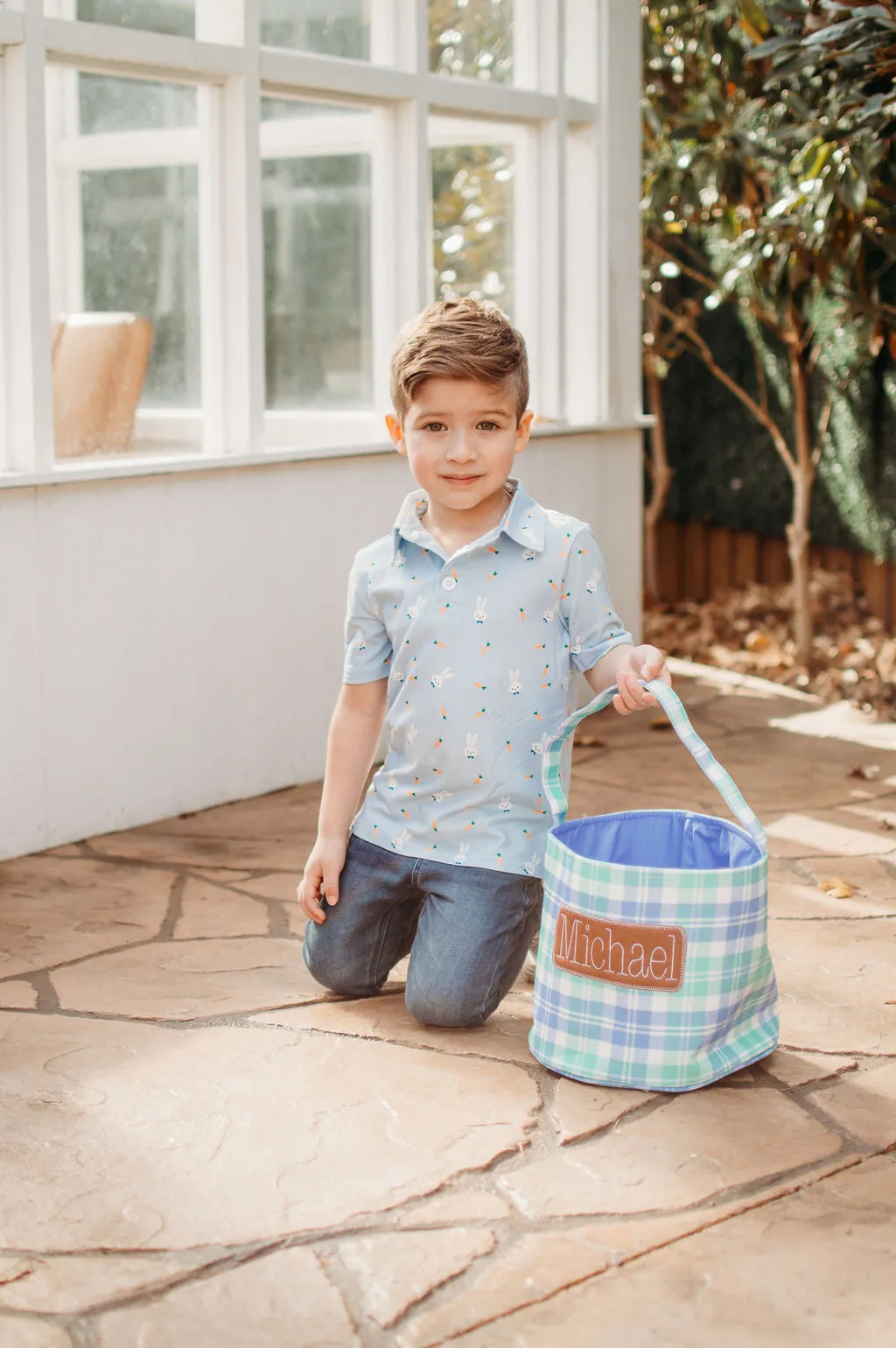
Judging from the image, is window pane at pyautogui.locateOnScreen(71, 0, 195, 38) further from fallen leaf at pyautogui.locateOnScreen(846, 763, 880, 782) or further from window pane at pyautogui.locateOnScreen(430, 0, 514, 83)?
fallen leaf at pyautogui.locateOnScreen(846, 763, 880, 782)

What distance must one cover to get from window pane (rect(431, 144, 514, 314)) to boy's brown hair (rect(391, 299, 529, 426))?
2.53 metres

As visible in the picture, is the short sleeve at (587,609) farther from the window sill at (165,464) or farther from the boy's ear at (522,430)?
the window sill at (165,464)

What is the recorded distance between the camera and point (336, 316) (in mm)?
5184

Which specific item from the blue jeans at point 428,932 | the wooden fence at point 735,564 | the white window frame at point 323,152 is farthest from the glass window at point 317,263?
the wooden fence at point 735,564

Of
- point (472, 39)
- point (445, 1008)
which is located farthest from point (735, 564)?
point (445, 1008)

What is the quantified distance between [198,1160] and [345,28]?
370 centimetres

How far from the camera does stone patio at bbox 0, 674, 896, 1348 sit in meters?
2.11

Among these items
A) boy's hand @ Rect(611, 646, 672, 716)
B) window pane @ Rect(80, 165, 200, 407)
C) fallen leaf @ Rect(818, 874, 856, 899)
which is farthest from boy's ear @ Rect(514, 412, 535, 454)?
window pane @ Rect(80, 165, 200, 407)

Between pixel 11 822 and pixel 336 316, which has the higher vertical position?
pixel 336 316

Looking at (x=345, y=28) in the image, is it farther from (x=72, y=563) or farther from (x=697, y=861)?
(x=697, y=861)

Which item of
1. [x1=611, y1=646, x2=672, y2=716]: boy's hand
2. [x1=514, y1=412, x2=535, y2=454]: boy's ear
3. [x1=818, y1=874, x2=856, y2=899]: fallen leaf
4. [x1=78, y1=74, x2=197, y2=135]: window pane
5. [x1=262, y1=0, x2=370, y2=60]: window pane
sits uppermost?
[x1=262, y1=0, x2=370, y2=60]: window pane

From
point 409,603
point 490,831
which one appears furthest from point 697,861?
point 409,603

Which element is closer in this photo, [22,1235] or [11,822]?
[22,1235]

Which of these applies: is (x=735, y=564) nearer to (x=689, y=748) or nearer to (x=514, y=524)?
(x=514, y=524)
